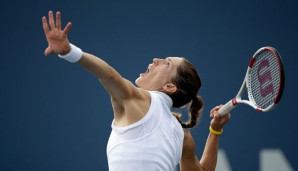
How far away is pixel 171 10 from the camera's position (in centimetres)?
497

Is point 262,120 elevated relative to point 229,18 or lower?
lower

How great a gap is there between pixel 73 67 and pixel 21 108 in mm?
572

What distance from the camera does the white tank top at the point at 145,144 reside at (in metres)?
2.19

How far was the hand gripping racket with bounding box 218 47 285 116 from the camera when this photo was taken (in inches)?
107

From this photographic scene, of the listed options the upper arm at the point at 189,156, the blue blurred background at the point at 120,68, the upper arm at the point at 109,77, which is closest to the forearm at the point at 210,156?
the upper arm at the point at 189,156

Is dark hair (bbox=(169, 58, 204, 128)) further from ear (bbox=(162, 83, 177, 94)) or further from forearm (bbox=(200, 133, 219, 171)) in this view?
forearm (bbox=(200, 133, 219, 171))

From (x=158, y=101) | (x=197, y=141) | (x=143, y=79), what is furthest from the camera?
(x=197, y=141)

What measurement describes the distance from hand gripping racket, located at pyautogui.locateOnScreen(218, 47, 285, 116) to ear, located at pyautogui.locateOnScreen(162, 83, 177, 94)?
42 cm

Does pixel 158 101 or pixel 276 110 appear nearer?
pixel 158 101

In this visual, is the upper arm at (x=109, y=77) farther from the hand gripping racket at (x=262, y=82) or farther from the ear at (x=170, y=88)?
the hand gripping racket at (x=262, y=82)

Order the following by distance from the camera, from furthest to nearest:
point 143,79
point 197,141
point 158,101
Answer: point 197,141 → point 143,79 → point 158,101

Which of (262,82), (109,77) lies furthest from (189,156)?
(109,77)

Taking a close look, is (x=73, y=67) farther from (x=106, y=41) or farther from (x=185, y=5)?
(x=185, y=5)

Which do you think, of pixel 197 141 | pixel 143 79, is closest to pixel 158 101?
pixel 143 79
